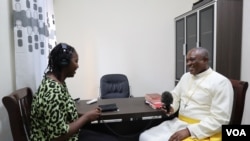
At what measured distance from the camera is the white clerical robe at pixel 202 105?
1510mm

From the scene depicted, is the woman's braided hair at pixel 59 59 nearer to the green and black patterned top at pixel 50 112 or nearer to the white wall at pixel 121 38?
the green and black patterned top at pixel 50 112

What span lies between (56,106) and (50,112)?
45 mm

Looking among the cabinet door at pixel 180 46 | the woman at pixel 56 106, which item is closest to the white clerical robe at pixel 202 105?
the woman at pixel 56 106

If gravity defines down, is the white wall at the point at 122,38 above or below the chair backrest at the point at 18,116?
above

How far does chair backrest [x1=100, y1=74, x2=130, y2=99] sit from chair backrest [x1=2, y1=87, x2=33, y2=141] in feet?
5.85

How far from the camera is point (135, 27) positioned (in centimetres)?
368

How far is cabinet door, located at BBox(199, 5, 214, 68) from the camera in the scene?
265cm

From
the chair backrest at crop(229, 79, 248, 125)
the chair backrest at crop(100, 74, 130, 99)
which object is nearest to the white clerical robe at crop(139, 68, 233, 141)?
the chair backrest at crop(229, 79, 248, 125)

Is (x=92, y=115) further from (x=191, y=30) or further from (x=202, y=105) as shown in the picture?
(x=191, y=30)

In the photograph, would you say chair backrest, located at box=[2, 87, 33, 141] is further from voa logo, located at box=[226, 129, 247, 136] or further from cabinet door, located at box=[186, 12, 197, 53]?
cabinet door, located at box=[186, 12, 197, 53]

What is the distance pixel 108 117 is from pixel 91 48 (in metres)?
2.14

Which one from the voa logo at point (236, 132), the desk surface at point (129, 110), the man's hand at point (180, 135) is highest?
the desk surface at point (129, 110)

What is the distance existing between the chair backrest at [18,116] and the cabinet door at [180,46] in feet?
8.62

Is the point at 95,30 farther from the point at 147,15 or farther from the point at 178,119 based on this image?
the point at 178,119
